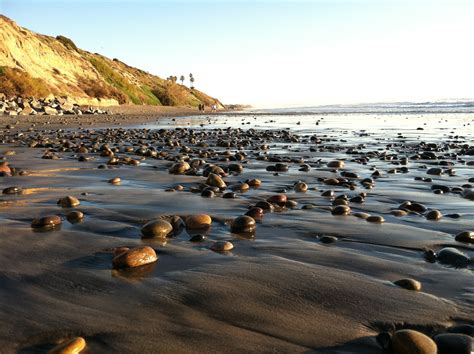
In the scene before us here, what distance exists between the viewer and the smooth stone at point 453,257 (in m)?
2.50

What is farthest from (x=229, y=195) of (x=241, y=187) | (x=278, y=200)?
(x=278, y=200)

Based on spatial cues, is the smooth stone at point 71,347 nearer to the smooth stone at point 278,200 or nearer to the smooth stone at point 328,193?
the smooth stone at point 278,200

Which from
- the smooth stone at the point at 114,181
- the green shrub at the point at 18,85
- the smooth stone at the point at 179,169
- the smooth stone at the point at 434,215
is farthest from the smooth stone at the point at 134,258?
the green shrub at the point at 18,85

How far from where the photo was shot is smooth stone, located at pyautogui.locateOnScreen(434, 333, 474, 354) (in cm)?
157

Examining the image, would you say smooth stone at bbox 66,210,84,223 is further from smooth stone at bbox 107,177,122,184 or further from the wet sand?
smooth stone at bbox 107,177,122,184

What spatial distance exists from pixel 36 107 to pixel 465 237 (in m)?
Result: 26.2

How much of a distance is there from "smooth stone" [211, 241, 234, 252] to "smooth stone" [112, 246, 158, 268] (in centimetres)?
41

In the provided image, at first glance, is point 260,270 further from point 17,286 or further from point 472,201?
point 472,201

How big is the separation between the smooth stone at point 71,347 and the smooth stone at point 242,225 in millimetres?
1682

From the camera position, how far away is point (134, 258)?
92.4 inches

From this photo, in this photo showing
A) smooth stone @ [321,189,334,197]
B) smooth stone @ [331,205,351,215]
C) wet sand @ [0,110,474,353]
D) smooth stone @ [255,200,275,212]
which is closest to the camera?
wet sand @ [0,110,474,353]

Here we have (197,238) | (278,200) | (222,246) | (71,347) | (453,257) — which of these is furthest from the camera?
(278,200)

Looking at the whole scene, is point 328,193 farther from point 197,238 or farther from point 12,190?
point 12,190

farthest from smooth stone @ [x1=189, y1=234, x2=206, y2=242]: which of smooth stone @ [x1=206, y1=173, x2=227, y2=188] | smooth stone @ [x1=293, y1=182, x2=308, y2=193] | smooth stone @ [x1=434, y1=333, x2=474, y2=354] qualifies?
smooth stone @ [x1=293, y1=182, x2=308, y2=193]
